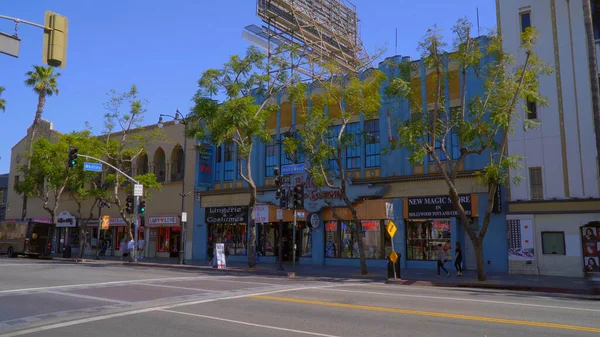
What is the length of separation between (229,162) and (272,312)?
1063 inches

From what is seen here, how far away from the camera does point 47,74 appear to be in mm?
45281

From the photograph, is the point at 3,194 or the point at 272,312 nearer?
the point at 272,312

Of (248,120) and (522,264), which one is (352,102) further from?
(522,264)

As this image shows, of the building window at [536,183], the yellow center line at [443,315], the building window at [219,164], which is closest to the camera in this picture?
the yellow center line at [443,315]

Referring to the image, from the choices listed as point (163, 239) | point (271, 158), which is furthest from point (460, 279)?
point (163, 239)

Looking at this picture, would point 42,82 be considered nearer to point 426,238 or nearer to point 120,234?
point 120,234

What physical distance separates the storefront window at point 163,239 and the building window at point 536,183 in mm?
28039

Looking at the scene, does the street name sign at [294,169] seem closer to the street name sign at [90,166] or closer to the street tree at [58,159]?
the street name sign at [90,166]

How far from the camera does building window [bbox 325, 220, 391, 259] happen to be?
2931 centimetres

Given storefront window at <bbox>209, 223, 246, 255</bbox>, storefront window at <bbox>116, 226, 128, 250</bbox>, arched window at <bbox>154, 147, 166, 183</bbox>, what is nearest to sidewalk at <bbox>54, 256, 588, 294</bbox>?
storefront window at <bbox>209, 223, 246, 255</bbox>

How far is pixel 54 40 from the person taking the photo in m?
9.44

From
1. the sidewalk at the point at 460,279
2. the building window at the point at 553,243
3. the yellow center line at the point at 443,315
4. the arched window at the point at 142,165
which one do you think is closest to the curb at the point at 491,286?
the sidewalk at the point at 460,279

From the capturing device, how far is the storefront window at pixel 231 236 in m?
36.3

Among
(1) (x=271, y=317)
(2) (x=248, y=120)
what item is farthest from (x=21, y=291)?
(2) (x=248, y=120)
